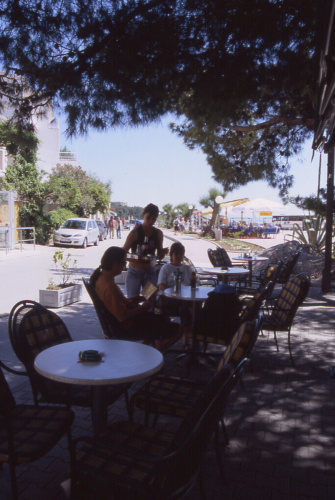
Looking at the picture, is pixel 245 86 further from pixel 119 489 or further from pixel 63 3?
pixel 119 489

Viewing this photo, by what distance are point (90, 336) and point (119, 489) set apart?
4.17 m

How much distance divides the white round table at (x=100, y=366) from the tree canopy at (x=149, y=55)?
3026 millimetres

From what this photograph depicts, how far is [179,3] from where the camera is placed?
4754mm

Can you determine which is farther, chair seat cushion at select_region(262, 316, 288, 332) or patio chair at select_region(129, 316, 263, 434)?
chair seat cushion at select_region(262, 316, 288, 332)

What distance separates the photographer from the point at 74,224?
76.2 feet

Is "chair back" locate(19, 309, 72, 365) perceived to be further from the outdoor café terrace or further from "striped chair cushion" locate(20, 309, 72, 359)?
the outdoor café terrace

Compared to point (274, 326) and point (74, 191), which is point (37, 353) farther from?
point (74, 191)

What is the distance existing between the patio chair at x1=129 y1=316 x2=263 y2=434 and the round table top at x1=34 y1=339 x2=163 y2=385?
25 cm

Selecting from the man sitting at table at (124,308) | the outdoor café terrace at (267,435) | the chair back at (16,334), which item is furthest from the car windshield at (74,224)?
the chair back at (16,334)

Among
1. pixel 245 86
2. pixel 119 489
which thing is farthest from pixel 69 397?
pixel 245 86

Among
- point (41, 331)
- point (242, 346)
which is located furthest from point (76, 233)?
point (242, 346)

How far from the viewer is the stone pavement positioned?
2.58 m

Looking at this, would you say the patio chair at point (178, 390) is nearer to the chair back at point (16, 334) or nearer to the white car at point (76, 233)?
the chair back at point (16, 334)

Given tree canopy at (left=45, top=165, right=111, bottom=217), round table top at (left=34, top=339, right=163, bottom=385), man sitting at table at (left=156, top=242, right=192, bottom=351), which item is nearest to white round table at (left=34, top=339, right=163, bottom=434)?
round table top at (left=34, top=339, right=163, bottom=385)
